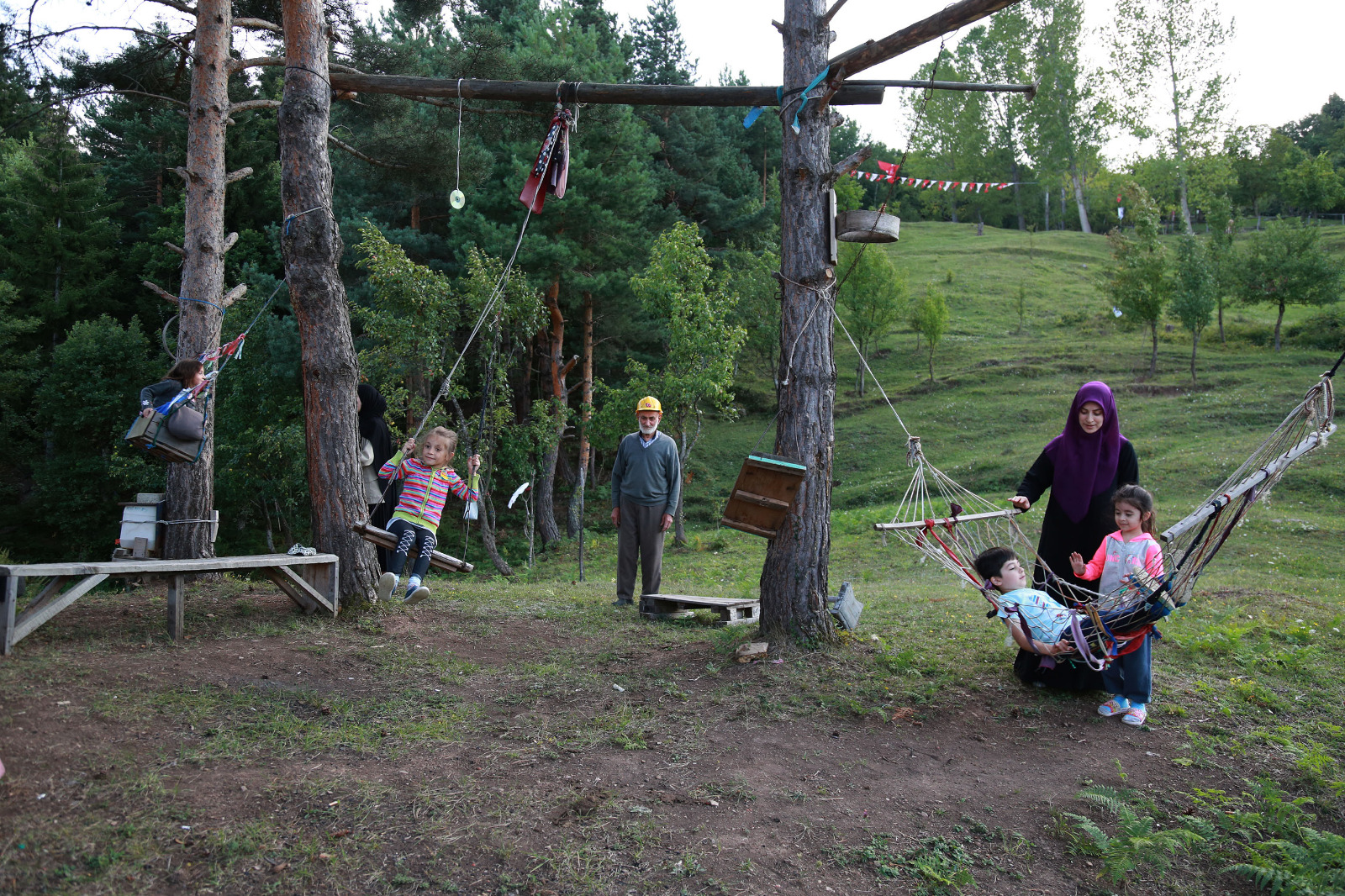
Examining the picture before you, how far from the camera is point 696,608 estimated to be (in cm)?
734

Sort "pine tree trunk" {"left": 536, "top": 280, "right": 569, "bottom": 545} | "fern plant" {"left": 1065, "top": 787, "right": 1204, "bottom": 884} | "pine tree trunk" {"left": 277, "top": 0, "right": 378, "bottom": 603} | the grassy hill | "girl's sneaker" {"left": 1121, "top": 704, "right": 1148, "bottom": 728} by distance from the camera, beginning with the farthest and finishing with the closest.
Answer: "pine tree trunk" {"left": 536, "top": 280, "right": 569, "bottom": 545}, the grassy hill, "pine tree trunk" {"left": 277, "top": 0, "right": 378, "bottom": 603}, "girl's sneaker" {"left": 1121, "top": 704, "right": 1148, "bottom": 728}, "fern plant" {"left": 1065, "top": 787, "right": 1204, "bottom": 884}

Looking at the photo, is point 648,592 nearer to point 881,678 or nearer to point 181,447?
point 881,678

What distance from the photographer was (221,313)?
28.6 ft

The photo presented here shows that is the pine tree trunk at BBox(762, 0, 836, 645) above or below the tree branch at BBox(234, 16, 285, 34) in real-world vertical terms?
below

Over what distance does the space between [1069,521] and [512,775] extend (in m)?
3.75

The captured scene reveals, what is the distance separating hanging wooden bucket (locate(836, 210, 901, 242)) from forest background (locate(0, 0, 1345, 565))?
5388mm

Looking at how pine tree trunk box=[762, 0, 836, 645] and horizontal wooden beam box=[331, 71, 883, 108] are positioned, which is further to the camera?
horizontal wooden beam box=[331, 71, 883, 108]

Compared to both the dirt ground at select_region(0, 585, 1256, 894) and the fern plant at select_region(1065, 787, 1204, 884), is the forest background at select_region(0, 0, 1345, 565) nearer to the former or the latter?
the dirt ground at select_region(0, 585, 1256, 894)

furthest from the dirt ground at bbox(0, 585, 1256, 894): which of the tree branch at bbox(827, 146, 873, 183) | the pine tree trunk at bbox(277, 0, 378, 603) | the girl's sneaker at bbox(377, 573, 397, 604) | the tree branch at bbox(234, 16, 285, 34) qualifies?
the tree branch at bbox(234, 16, 285, 34)

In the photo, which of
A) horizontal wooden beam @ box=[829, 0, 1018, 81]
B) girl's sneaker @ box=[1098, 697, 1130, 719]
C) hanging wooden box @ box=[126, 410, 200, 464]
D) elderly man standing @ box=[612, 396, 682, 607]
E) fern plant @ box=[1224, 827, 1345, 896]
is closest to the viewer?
fern plant @ box=[1224, 827, 1345, 896]

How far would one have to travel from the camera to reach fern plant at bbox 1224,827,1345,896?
10.5ft

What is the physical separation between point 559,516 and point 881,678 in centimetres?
1750

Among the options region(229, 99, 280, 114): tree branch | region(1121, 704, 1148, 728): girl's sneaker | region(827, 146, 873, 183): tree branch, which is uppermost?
region(229, 99, 280, 114): tree branch

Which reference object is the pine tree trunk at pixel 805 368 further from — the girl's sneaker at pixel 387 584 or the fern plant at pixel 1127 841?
the girl's sneaker at pixel 387 584
